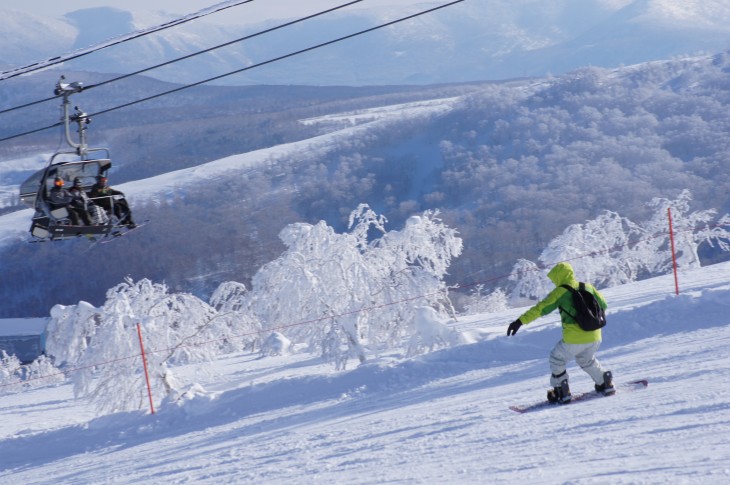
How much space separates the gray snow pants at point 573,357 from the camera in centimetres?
784

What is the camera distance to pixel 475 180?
412 feet

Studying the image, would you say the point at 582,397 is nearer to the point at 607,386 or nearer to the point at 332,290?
the point at 607,386

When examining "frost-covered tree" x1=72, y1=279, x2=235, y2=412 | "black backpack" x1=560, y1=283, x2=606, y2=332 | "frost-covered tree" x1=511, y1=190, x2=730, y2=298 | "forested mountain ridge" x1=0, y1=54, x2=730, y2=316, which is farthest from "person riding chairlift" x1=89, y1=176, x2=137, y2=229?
"forested mountain ridge" x1=0, y1=54, x2=730, y2=316

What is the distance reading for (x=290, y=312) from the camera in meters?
24.2

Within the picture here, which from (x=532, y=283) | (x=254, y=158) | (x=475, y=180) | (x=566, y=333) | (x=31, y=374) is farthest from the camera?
(x=254, y=158)

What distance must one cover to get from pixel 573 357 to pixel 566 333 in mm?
270

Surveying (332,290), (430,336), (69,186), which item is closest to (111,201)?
(69,186)

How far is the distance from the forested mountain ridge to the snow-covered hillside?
7529 centimetres

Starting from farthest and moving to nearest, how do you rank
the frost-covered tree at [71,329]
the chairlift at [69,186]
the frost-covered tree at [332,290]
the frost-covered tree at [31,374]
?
the frost-covered tree at [31,374]
the frost-covered tree at [71,329]
the frost-covered tree at [332,290]
the chairlift at [69,186]

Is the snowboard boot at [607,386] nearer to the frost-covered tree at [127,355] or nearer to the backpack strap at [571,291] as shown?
the backpack strap at [571,291]

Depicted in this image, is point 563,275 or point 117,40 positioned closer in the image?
point 563,275

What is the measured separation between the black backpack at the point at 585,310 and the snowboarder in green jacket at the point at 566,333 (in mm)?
44

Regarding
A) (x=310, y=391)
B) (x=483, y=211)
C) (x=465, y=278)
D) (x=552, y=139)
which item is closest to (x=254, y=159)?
(x=483, y=211)

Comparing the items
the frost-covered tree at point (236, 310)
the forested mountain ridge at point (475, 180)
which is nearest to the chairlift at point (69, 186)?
the frost-covered tree at point (236, 310)
